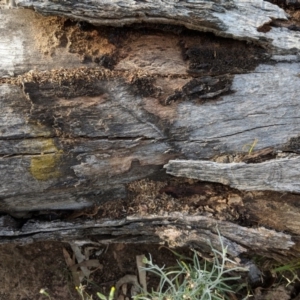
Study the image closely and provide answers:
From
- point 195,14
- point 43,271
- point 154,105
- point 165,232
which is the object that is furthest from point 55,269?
point 195,14

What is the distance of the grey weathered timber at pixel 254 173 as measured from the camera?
2.01 meters

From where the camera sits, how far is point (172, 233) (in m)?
2.29

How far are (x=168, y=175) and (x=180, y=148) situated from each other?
159 millimetres

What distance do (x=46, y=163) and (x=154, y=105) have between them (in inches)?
21.3

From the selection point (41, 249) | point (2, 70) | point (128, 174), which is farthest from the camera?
point (41, 249)

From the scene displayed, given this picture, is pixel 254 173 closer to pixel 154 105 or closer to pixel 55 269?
pixel 154 105

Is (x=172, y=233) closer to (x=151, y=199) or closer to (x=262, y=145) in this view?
(x=151, y=199)

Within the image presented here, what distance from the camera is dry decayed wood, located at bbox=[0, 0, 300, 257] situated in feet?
6.48

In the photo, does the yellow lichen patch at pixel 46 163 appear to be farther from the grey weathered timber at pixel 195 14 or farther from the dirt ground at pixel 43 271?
the dirt ground at pixel 43 271

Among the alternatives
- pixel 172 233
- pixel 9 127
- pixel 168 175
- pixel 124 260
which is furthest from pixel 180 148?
pixel 124 260

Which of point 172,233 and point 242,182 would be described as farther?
point 172,233

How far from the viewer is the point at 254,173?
79.7 inches

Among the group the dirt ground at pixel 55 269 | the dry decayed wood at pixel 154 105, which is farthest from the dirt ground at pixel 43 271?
the dry decayed wood at pixel 154 105

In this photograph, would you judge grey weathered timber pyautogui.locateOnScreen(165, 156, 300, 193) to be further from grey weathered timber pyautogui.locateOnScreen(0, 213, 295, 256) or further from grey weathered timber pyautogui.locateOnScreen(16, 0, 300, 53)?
grey weathered timber pyautogui.locateOnScreen(16, 0, 300, 53)
